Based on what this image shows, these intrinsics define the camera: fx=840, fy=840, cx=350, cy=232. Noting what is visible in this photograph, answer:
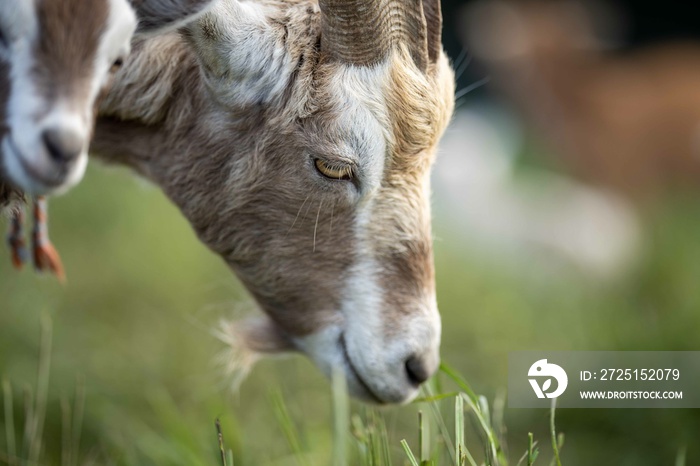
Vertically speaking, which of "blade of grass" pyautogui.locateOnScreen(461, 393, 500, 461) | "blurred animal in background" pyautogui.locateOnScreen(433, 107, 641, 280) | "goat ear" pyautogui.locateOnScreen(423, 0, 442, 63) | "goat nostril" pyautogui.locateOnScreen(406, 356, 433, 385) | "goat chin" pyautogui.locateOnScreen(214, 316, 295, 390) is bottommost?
"blurred animal in background" pyautogui.locateOnScreen(433, 107, 641, 280)

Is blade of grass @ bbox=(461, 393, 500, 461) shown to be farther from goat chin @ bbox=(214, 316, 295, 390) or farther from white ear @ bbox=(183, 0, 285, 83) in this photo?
white ear @ bbox=(183, 0, 285, 83)

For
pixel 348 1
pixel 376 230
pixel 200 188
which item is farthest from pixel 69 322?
pixel 348 1

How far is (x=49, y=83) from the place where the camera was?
1.73 meters

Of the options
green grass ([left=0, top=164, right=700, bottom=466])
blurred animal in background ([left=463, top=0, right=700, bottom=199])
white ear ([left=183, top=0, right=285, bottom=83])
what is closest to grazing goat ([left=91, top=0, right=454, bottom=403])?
white ear ([left=183, top=0, right=285, bottom=83])

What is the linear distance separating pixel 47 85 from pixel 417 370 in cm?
146

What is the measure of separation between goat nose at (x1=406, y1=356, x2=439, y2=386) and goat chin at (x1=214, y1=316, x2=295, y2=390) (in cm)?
49

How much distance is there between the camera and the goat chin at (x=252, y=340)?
3.00 m

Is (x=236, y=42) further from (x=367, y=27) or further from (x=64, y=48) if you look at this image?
(x=64, y=48)

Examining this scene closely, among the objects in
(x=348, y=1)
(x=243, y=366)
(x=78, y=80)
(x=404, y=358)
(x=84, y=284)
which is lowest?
(x=84, y=284)

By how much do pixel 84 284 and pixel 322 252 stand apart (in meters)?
3.36

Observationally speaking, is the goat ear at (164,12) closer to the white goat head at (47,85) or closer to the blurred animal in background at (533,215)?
the white goat head at (47,85)

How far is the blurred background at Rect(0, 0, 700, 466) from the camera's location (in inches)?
153

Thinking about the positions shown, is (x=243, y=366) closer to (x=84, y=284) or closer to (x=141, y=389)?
(x=141, y=389)

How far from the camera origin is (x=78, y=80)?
176 centimetres
